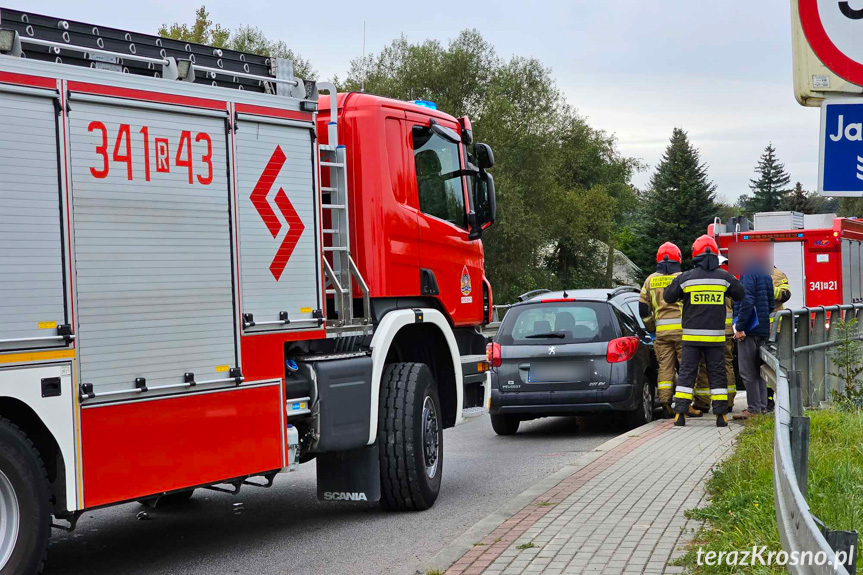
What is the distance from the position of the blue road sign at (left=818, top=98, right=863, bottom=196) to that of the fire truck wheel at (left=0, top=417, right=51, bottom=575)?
3940 millimetres

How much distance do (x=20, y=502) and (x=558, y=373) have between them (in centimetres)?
752

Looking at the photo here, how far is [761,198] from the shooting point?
93.8 metres

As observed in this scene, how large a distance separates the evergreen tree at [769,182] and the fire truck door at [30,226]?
9245cm

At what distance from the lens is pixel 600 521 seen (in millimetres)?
6863

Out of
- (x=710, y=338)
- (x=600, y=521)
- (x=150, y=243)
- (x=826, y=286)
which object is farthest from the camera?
(x=826, y=286)

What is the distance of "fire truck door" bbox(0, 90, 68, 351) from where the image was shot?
527 centimetres

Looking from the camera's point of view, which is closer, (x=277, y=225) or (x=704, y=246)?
(x=277, y=225)

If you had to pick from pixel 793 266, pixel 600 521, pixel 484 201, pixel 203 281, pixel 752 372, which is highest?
pixel 484 201

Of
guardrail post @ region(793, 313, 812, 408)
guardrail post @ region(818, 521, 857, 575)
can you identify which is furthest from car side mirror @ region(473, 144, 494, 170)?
guardrail post @ region(818, 521, 857, 575)

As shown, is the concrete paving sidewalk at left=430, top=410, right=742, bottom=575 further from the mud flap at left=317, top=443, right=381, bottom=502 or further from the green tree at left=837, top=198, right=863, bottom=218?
the green tree at left=837, top=198, right=863, bottom=218

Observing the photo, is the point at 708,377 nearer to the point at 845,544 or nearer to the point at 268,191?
the point at 268,191

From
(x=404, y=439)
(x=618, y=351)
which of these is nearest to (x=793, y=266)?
(x=618, y=351)

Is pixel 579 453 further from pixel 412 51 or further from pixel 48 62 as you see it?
pixel 412 51

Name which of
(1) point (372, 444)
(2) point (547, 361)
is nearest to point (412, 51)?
(2) point (547, 361)
